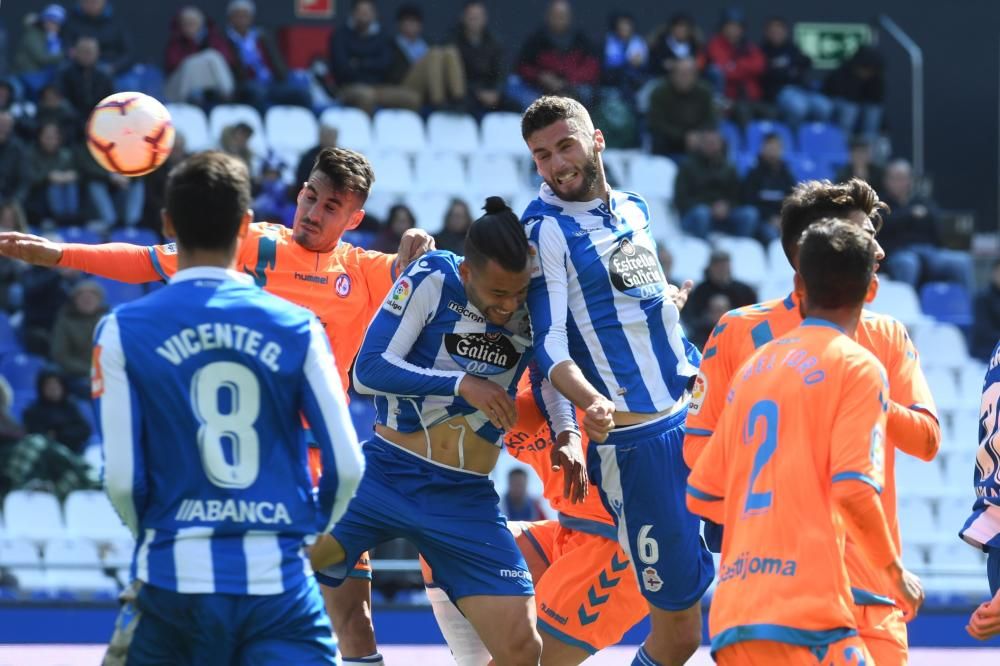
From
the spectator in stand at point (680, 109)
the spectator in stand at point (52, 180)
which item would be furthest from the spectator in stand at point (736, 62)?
the spectator in stand at point (52, 180)

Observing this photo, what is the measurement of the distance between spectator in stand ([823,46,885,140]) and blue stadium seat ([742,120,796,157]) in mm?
710

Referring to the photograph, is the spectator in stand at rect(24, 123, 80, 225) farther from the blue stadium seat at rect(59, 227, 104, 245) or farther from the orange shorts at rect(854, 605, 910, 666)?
the orange shorts at rect(854, 605, 910, 666)

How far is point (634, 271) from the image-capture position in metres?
5.84

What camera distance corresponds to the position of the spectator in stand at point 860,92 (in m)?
16.2

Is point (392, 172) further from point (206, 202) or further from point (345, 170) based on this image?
point (206, 202)

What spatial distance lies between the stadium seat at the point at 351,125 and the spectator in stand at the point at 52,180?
241 centimetres

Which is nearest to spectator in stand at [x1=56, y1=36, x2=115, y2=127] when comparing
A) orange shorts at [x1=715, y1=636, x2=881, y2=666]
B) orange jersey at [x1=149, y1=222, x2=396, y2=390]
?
orange jersey at [x1=149, y1=222, x2=396, y2=390]

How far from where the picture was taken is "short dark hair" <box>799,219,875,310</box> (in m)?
4.18

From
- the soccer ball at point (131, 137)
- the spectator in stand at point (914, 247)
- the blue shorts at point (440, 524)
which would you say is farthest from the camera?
the spectator in stand at point (914, 247)

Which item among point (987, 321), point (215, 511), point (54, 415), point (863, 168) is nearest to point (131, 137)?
point (215, 511)

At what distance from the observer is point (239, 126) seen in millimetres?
13383

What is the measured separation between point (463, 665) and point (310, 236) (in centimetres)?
179

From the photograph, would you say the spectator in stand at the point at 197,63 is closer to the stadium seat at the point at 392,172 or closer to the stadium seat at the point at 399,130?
the stadium seat at the point at 399,130

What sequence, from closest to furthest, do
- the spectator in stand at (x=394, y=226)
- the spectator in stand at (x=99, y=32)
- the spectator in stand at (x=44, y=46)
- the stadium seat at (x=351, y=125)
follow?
the spectator in stand at (x=394, y=226) < the stadium seat at (x=351, y=125) < the spectator in stand at (x=99, y=32) < the spectator in stand at (x=44, y=46)
